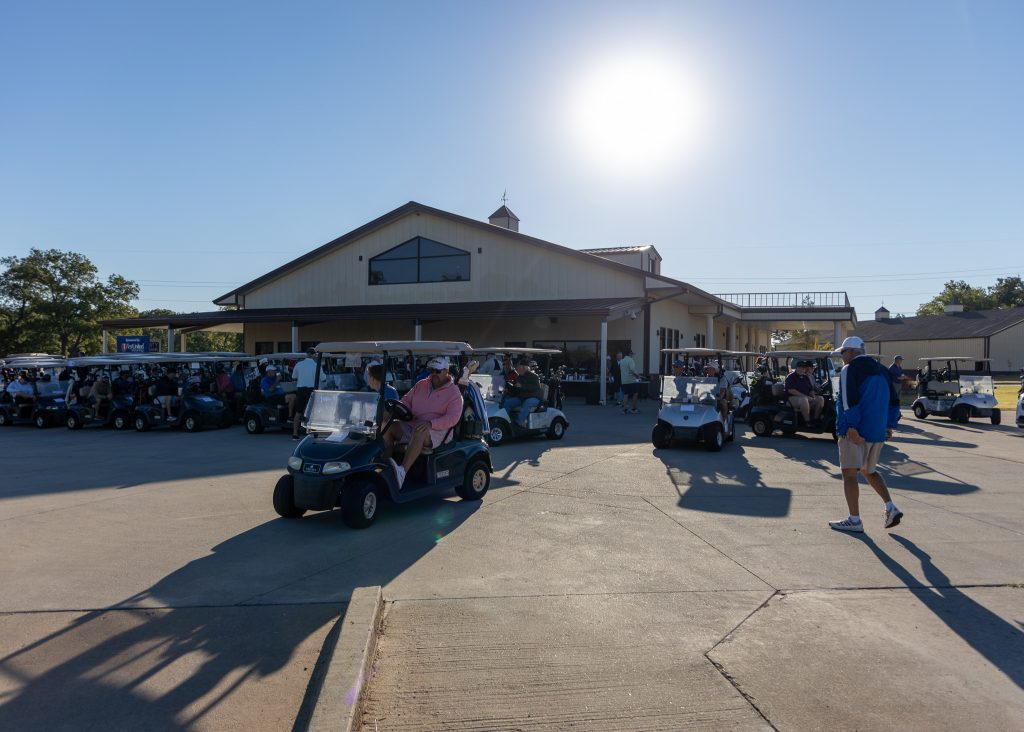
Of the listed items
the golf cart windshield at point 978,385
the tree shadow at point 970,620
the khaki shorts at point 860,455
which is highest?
the golf cart windshield at point 978,385

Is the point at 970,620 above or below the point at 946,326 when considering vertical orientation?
below

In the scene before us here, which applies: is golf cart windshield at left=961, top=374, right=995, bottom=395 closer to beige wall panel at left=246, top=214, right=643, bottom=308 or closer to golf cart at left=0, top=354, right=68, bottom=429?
beige wall panel at left=246, top=214, right=643, bottom=308

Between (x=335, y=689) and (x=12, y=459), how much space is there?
37.3 ft

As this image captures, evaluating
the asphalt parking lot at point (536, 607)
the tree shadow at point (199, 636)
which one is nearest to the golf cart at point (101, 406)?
the asphalt parking lot at point (536, 607)

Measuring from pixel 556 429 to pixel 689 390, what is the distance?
284cm

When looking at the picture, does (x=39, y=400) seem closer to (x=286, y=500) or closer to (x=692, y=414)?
(x=286, y=500)

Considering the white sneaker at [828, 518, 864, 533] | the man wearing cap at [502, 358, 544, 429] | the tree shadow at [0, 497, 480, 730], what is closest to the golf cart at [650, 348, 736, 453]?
the man wearing cap at [502, 358, 544, 429]

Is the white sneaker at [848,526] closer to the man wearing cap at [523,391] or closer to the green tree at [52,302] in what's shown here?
the man wearing cap at [523,391]

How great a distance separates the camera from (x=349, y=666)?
11.3 ft

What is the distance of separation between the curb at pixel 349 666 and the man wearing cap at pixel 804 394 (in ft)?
37.9

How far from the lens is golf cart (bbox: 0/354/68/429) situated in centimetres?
1784

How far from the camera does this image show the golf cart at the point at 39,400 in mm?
17844

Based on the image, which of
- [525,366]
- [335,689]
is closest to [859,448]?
Answer: [335,689]

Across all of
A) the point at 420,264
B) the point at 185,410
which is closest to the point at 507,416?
the point at 185,410
